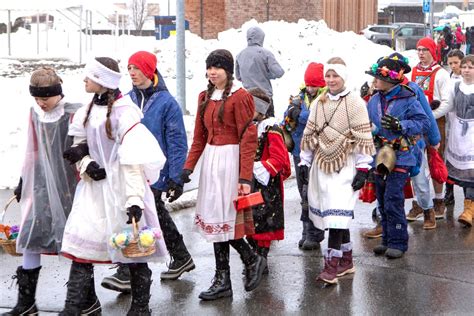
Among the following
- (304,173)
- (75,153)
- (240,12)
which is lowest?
(304,173)

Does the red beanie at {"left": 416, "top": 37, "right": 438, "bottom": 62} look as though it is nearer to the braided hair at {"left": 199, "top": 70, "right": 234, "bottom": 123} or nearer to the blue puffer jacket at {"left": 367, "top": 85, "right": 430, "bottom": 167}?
the blue puffer jacket at {"left": 367, "top": 85, "right": 430, "bottom": 167}

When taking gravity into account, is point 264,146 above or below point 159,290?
above

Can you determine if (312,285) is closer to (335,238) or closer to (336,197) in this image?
(335,238)

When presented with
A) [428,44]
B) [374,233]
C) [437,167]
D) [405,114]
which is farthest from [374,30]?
[405,114]

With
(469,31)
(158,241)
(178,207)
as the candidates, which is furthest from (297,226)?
(469,31)

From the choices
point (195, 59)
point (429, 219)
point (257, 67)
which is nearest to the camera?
point (429, 219)

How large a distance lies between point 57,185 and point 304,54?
20995 millimetres

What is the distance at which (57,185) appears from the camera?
21.1ft

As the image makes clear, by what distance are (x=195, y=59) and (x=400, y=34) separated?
20.9 meters

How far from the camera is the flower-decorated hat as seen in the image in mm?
7914

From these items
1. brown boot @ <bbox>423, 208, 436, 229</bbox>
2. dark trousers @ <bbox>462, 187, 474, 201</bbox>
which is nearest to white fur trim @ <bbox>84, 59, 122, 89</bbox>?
brown boot @ <bbox>423, 208, 436, 229</bbox>

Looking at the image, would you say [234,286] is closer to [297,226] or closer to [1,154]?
[297,226]

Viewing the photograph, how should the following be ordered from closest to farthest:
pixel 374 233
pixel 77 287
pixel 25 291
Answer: pixel 77 287 → pixel 25 291 → pixel 374 233

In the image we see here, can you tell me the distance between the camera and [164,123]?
712 cm
